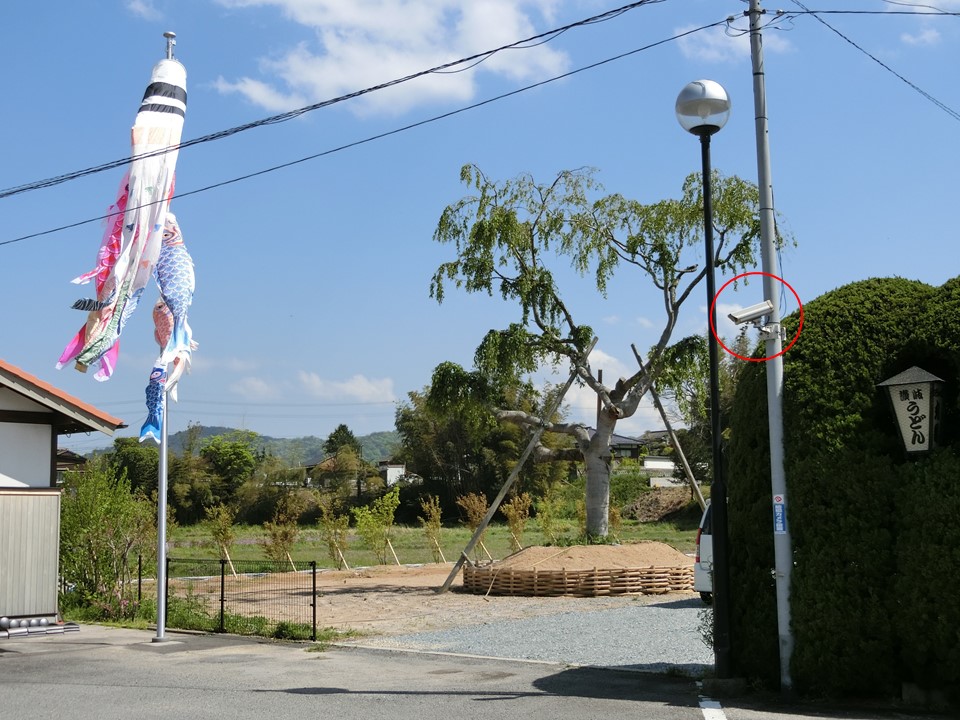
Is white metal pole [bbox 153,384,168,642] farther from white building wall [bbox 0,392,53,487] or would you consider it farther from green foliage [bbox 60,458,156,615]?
green foliage [bbox 60,458,156,615]

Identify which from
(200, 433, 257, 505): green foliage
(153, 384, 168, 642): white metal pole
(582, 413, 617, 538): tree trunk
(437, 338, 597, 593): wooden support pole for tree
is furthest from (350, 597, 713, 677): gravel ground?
(200, 433, 257, 505): green foliage

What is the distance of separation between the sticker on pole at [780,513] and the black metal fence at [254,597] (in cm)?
708

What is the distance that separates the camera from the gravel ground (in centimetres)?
1272

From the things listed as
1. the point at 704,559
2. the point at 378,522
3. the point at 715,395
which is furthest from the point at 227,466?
the point at 715,395

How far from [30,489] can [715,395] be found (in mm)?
11848

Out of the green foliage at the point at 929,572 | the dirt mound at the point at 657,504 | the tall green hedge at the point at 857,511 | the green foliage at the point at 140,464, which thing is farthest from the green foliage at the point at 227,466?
the green foliage at the point at 929,572

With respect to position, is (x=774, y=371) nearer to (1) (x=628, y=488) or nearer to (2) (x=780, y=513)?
(2) (x=780, y=513)

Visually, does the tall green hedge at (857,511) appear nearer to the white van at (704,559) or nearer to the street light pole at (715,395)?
the street light pole at (715,395)

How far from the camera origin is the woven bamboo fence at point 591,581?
74.1ft

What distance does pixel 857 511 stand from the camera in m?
9.45

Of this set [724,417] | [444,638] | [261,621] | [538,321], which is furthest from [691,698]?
[724,417]

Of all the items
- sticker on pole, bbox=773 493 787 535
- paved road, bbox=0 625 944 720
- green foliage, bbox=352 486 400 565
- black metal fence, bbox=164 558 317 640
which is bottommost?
black metal fence, bbox=164 558 317 640

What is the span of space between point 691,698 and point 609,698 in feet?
2.69

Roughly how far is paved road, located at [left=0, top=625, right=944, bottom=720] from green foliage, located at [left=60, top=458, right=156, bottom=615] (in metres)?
3.84
